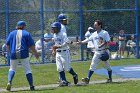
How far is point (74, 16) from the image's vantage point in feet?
78.0

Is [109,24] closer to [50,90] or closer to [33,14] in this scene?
[33,14]

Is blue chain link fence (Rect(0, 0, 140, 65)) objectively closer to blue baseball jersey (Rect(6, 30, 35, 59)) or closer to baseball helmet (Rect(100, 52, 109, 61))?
baseball helmet (Rect(100, 52, 109, 61))

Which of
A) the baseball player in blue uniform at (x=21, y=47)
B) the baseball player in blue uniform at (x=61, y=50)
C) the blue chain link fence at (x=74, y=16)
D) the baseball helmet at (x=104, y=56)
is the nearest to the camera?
the baseball player in blue uniform at (x=21, y=47)

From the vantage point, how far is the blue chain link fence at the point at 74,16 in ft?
71.9

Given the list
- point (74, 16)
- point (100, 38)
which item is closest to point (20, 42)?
point (100, 38)

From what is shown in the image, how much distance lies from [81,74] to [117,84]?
10.8 feet

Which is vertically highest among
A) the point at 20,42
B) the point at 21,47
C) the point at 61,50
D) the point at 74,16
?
the point at 74,16

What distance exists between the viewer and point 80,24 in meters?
23.6

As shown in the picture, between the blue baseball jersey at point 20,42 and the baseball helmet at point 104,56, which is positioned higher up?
the blue baseball jersey at point 20,42

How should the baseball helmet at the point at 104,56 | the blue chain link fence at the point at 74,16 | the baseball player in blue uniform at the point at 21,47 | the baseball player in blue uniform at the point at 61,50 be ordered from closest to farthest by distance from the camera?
1. the baseball player in blue uniform at the point at 21,47
2. the baseball player in blue uniform at the point at 61,50
3. the baseball helmet at the point at 104,56
4. the blue chain link fence at the point at 74,16

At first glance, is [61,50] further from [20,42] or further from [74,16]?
[74,16]

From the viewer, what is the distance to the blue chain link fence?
71.9ft

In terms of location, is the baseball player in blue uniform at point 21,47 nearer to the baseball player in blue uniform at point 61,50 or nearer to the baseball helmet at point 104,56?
the baseball player in blue uniform at point 61,50

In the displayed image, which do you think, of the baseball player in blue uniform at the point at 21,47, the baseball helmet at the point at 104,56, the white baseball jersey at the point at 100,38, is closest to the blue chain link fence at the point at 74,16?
the white baseball jersey at the point at 100,38
